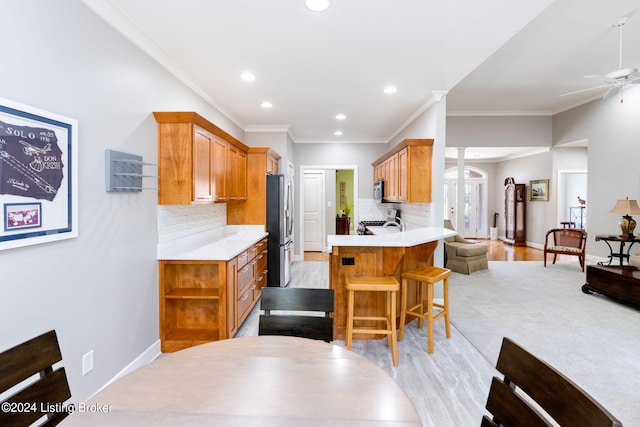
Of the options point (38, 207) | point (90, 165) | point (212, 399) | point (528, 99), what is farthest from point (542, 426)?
point (528, 99)

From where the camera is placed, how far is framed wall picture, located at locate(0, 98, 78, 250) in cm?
152

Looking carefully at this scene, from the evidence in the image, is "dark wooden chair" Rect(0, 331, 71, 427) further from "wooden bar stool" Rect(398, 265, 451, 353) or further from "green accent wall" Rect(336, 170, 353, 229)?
"green accent wall" Rect(336, 170, 353, 229)

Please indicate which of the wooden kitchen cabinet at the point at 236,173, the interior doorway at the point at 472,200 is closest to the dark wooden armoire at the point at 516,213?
the interior doorway at the point at 472,200

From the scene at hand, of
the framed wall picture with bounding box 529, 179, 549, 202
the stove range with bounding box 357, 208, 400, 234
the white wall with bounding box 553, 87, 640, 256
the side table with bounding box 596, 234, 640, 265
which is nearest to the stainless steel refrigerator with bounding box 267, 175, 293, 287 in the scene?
the stove range with bounding box 357, 208, 400, 234

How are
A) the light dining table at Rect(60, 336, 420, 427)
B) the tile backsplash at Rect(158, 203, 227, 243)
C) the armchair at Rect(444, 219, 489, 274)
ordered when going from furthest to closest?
the armchair at Rect(444, 219, 489, 274)
the tile backsplash at Rect(158, 203, 227, 243)
the light dining table at Rect(60, 336, 420, 427)

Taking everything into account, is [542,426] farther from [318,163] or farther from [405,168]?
[318,163]

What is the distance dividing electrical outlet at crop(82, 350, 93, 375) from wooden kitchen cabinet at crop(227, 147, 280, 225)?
2.88 meters

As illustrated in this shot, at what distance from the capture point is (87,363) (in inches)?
81.1

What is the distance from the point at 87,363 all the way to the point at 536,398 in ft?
7.90

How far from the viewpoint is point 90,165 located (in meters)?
2.06

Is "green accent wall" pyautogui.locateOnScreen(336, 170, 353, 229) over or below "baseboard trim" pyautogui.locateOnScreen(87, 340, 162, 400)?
over

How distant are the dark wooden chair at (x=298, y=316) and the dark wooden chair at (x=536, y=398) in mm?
823

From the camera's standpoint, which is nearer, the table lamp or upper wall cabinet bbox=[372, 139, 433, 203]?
upper wall cabinet bbox=[372, 139, 433, 203]

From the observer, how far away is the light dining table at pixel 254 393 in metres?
0.93
